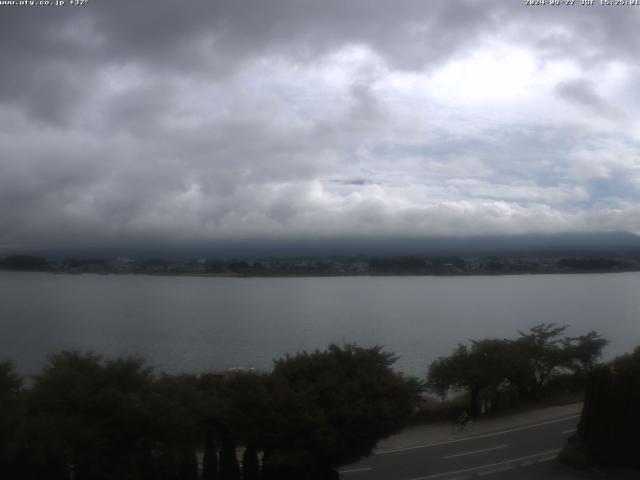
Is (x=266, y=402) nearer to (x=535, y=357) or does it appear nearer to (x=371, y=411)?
(x=371, y=411)

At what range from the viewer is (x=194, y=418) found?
1292 centimetres

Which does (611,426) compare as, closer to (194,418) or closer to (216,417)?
(216,417)

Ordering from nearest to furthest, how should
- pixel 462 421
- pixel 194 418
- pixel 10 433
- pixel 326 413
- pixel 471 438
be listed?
pixel 10 433, pixel 194 418, pixel 326 413, pixel 471 438, pixel 462 421

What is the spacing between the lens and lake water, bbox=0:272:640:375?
41625 mm

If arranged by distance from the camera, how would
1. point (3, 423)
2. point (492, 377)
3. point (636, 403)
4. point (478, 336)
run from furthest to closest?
point (478, 336) → point (492, 377) → point (636, 403) → point (3, 423)

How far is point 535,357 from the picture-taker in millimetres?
28609

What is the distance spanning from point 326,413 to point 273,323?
1796 inches

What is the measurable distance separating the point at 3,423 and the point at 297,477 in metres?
5.94

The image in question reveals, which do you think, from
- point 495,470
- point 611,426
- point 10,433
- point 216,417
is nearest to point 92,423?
point 10,433

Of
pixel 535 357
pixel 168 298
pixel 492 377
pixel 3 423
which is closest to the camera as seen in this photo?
pixel 3 423

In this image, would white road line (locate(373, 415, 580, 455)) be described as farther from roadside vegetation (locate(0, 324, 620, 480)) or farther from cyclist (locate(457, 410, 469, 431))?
roadside vegetation (locate(0, 324, 620, 480))

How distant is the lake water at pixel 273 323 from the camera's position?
41.6 metres

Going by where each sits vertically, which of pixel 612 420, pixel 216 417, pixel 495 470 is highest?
pixel 216 417

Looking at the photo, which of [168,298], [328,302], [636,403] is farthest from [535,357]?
[168,298]
